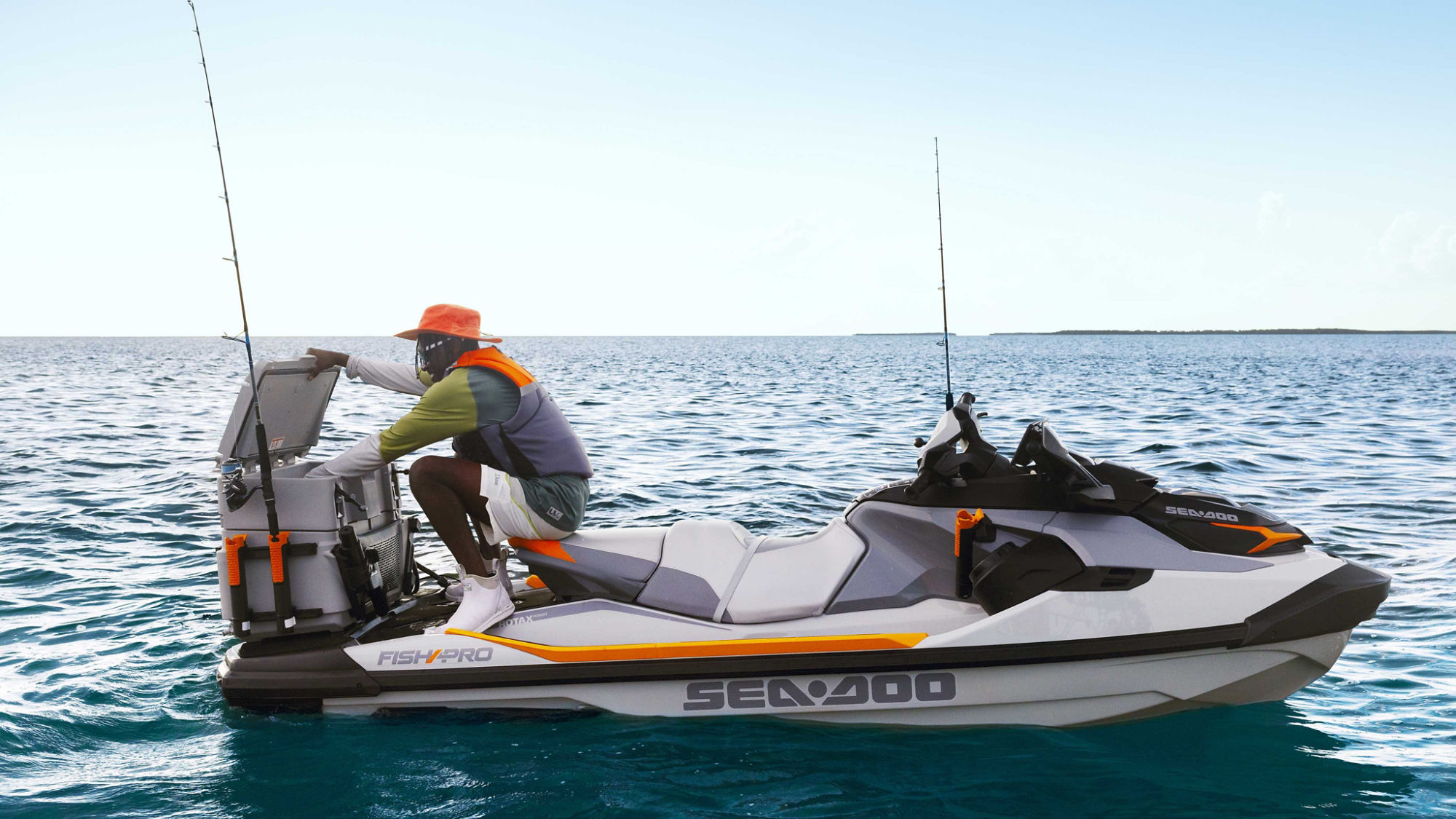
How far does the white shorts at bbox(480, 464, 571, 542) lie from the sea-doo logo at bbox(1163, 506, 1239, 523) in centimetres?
278

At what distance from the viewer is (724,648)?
409cm

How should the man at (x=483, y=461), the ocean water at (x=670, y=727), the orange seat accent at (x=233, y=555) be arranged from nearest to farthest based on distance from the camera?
the ocean water at (x=670, y=727) → the man at (x=483, y=461) → the orange seat accent at (x=233, y=555)

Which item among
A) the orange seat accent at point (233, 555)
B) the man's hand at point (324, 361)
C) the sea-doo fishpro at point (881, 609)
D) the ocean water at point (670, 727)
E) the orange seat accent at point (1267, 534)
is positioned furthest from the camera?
the man's hand at point (324, 361)

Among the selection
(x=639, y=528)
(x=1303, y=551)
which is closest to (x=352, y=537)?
(x=639, y=528)

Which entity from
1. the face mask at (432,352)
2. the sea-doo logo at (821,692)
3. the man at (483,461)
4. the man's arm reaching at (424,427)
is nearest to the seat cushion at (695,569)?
the sea-doo logo at (821,692)

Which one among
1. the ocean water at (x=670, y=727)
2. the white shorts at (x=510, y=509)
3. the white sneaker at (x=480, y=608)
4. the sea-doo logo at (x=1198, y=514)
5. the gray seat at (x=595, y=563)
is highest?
the white shorts at (x=510, y=509)

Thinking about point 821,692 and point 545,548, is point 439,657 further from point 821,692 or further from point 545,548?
point 821,692

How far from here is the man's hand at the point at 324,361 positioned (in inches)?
189

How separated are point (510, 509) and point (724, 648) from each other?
3.85ft

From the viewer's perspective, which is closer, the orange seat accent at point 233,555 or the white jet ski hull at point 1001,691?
the white jet ski hull at point 1001,691

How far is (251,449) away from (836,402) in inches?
829

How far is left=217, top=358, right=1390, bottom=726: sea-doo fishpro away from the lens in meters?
4.02

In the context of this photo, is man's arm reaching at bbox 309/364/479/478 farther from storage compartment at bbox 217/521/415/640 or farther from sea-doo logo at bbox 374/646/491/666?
sea-doo logo at bbox 374/646/491/666

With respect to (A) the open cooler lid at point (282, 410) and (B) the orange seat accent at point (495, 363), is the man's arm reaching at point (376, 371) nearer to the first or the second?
(A) the open cooler lid at point (282, 410)
